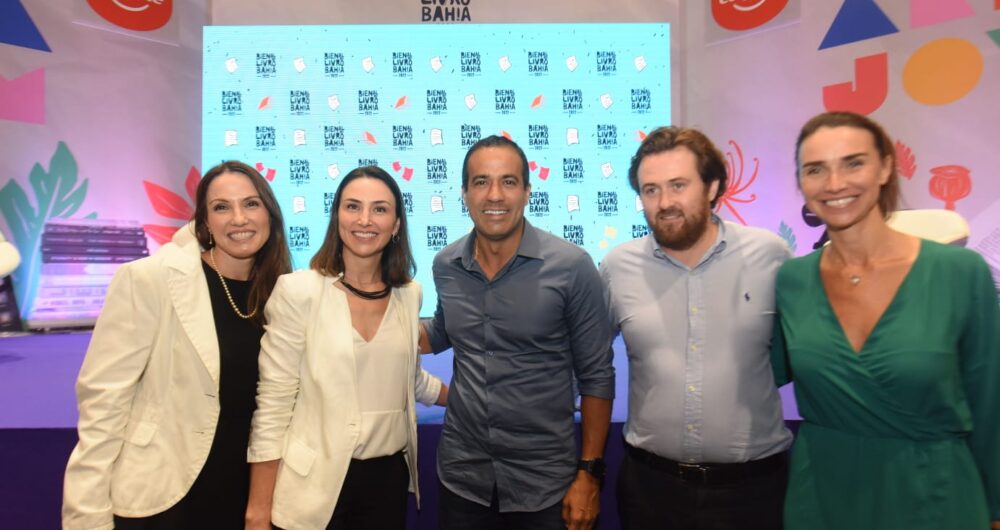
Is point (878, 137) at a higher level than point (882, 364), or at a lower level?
higher

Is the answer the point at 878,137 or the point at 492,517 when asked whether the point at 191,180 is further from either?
the point at 878,137

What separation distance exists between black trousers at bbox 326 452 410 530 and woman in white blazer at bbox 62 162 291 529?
362mm

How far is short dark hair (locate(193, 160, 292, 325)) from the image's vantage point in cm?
179

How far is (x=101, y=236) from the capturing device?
17.1 feet

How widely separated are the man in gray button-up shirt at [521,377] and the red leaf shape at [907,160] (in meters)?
4.15

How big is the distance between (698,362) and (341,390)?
1.04m

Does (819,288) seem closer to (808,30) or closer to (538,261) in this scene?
(538,261)

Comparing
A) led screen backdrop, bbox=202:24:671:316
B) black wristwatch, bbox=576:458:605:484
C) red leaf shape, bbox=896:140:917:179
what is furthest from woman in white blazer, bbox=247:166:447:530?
red leaf shape, bbox=896:140:917:179

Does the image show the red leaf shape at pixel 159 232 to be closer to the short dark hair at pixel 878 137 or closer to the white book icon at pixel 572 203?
the white book icon at pixel 572 203

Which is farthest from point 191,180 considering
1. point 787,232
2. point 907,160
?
point 907,160

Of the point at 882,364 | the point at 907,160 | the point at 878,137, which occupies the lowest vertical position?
the point at 882,364

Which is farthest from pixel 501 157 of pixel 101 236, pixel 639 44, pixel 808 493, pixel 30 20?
pixel 30 20

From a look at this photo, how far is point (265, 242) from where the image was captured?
1859 mm

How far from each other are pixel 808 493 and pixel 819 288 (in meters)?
0.54
